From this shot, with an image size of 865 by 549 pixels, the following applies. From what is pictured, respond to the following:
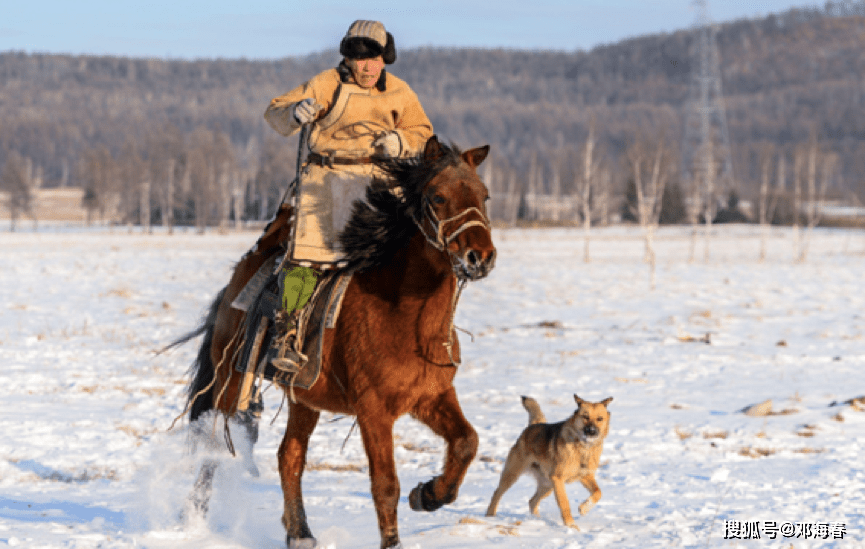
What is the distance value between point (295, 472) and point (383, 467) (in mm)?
986

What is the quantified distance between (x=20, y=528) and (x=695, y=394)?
8562 millimetres

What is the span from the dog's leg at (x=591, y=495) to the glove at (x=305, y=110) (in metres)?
3.41

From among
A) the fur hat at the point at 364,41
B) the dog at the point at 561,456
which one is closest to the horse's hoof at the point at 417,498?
the dog at the point at 561,456

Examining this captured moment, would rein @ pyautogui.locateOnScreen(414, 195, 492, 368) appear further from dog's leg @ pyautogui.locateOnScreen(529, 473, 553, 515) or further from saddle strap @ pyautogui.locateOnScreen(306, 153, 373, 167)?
dog's leg @ pyautogui.locateOnScreen(529, 473, 553, 515)

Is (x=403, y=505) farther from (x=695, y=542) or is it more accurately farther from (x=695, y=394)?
(x=695, y=394)

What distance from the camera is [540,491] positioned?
663 centimetres

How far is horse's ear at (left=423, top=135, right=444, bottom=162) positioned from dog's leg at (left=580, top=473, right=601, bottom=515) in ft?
10.0

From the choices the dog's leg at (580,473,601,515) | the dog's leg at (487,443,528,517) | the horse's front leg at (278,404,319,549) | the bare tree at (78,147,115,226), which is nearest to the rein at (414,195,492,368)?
the horse's front leg at (278,404,319,549)

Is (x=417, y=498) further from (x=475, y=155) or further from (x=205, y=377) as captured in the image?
(x=475, y=155)

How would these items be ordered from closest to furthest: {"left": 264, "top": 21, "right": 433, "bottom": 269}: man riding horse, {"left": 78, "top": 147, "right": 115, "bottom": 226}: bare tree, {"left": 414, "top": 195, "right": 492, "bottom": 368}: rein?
{"left": 414, "top": 195, "right": 492, "bottom": 368}: rein, {"left": 264, "top": 21, "right": 433, "bottom": 269}: man riding horse, {"left": 78, "top": 147, "right": 115, "bottom": 226}: bare tree

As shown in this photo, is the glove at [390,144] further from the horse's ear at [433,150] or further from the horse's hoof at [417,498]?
the horse's hoof at [417,498]

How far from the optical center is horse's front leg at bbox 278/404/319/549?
17.9ft

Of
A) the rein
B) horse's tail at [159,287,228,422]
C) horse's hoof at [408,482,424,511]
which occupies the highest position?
the rein

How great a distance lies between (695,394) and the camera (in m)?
11.4
